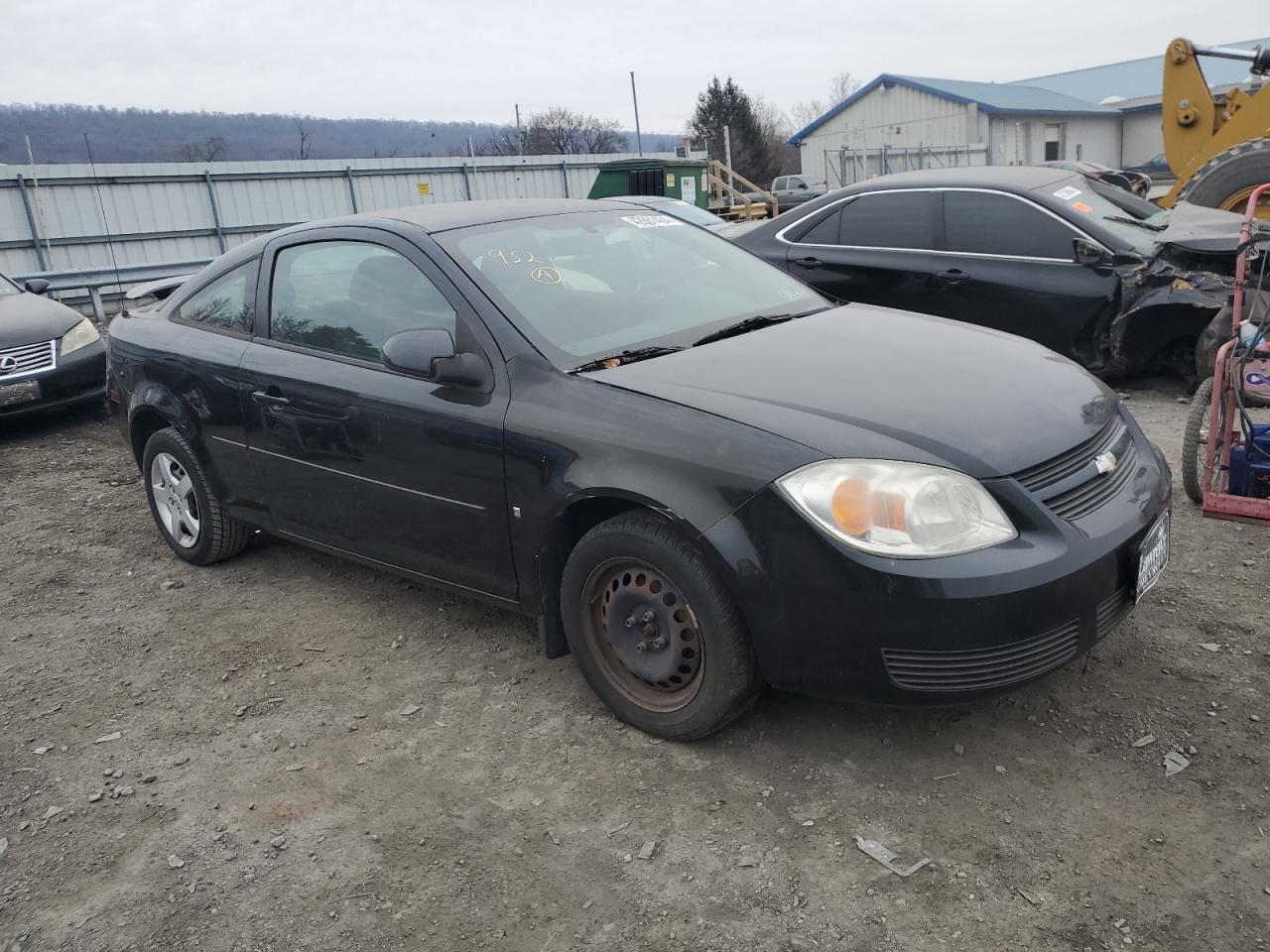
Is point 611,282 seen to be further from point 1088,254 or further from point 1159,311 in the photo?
point 1159,311

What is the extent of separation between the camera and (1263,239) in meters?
4.54

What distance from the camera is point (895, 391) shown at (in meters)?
2.95

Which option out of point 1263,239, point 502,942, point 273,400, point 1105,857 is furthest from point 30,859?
point 1263,239

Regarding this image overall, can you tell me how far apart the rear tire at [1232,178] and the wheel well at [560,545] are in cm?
821

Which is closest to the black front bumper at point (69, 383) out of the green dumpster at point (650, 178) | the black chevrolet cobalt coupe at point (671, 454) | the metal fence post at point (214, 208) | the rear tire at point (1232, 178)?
the black chevrolet cobalt coupe at point (671, 454)

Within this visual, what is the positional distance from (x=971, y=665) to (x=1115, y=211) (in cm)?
549

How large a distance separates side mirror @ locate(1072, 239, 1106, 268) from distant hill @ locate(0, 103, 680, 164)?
153 ft

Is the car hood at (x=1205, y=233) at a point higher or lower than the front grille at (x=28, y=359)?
higher

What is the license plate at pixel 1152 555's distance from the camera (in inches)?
112

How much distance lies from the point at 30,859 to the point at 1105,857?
2.83m

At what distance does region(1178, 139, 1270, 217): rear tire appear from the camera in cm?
898

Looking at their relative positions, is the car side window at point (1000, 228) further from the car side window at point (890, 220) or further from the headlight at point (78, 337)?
the headlight at point (78, 337)

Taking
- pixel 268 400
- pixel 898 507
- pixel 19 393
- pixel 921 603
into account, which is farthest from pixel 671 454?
pixel 19 393

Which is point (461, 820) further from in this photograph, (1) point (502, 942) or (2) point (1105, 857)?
(2) point (1105, 857)
